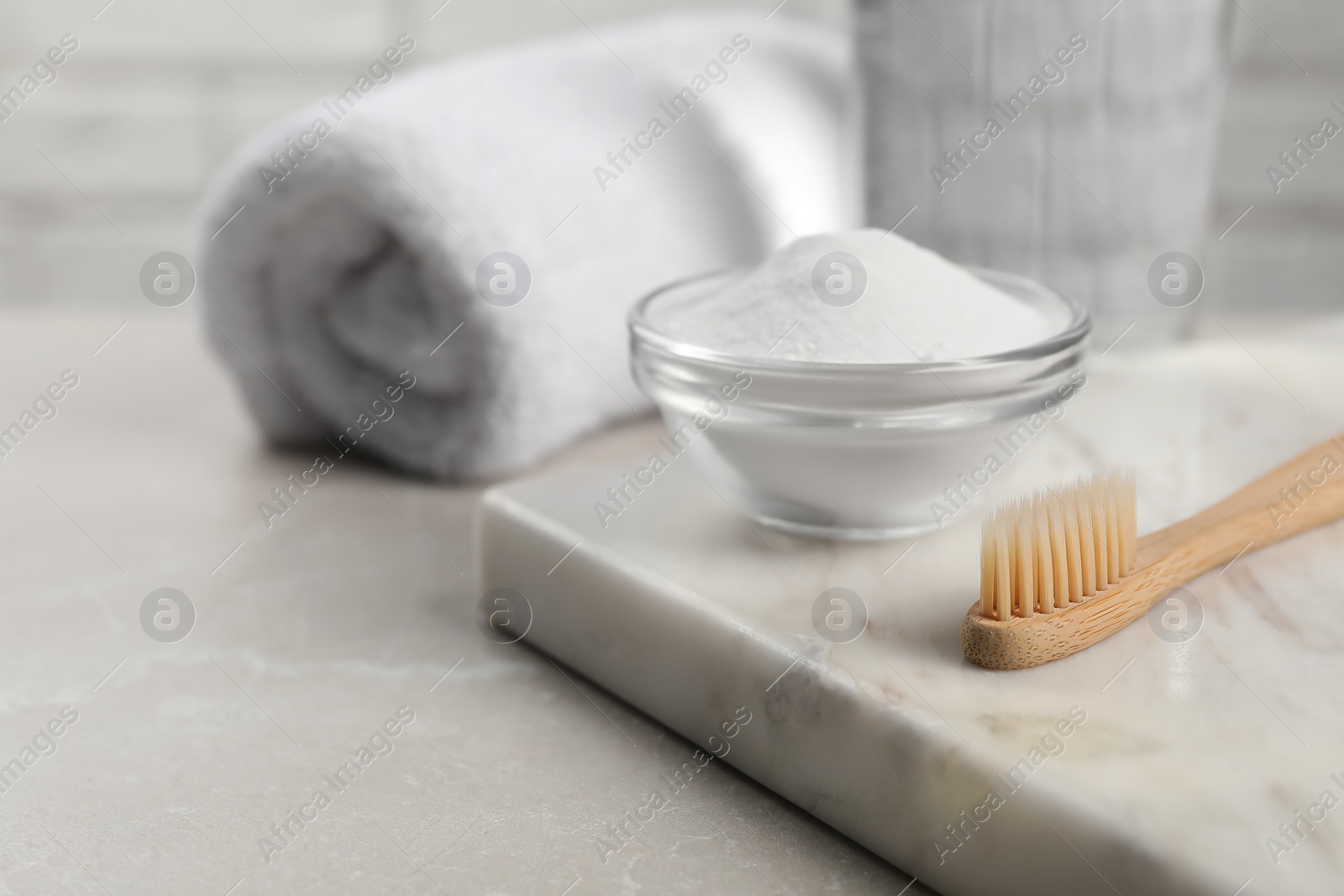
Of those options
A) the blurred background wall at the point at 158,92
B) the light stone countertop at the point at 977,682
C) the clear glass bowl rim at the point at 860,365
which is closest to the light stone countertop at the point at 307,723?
the light stone countertop at the point at 977,682

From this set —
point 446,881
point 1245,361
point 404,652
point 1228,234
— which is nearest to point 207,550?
point 404,652

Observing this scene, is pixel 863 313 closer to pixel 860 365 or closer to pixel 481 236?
pixel 860 365

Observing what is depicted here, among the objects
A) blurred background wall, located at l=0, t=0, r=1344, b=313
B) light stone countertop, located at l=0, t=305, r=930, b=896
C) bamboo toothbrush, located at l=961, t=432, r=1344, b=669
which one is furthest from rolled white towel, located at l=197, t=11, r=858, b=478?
blurred background wall, located at l=0, t=0, r=1344, b=313

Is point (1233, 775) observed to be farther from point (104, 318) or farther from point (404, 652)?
point (104, 318)

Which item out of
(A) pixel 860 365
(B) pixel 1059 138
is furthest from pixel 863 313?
(B) pixel 1059 138

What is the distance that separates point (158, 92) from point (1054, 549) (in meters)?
0.94

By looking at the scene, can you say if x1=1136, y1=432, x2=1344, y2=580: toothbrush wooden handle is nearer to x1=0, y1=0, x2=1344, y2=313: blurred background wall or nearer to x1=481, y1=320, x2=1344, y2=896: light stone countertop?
x1=481, y1=320, x2=1344, y2=896: light stone countertop

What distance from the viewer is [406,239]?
539 mm

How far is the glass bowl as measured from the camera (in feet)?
1.29

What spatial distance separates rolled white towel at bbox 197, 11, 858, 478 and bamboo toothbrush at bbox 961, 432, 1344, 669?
0.86ft

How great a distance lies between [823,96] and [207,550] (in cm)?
44

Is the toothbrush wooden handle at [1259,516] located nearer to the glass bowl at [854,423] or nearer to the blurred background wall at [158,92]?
the glass bowl at [854,423]

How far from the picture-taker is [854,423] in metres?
0.40

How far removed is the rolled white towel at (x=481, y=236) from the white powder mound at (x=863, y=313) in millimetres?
132
